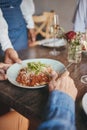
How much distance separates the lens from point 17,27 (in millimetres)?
2195

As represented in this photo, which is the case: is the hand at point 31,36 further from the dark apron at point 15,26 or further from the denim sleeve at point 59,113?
the denim sleeve at point 59,113

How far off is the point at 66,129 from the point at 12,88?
1.43ft

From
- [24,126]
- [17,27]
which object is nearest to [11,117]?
[24,126]

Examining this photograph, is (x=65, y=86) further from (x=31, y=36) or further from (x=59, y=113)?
(x=31, y=36)

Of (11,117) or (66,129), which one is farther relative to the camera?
(11,117)

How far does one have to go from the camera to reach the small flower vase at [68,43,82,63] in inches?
51.5

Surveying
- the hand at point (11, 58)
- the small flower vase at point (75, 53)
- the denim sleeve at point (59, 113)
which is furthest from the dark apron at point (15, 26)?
the denim sleeve at point (59, 113)

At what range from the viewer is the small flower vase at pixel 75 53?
1.31 metres

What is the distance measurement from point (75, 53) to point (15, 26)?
3.35 feet

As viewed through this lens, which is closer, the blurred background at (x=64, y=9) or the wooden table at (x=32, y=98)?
the wooden table at (x=32, y=98)

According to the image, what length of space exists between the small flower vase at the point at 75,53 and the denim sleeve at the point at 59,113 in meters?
0.53

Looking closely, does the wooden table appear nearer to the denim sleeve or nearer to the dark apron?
the denim sleeve

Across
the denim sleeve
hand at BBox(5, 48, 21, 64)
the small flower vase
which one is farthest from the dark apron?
the denim sleeve

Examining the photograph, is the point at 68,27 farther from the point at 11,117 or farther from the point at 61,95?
the point at 61,95
